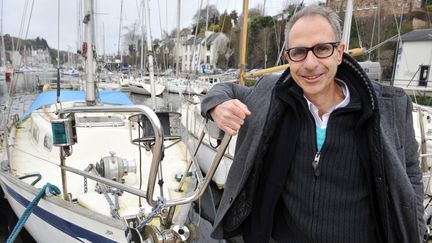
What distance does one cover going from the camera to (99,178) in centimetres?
246

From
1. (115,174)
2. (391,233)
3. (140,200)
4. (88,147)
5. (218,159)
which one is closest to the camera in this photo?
(391,233)

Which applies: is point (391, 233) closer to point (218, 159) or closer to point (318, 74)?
point (318, 74)

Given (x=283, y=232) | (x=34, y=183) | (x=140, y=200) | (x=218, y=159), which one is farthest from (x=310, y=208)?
(x=34, y=183)

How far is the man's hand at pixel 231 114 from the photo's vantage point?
1.43 metres

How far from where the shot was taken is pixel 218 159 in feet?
6.08

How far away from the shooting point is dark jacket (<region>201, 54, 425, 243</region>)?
1.39m

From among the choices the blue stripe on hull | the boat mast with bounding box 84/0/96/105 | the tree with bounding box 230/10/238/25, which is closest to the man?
the blue stripe on hull

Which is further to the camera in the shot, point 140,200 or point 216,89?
point 140,200

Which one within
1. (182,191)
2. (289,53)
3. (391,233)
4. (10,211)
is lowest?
(10,211)

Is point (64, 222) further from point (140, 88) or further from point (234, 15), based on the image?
point (234, 15)

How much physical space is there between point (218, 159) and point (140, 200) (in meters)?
1.91

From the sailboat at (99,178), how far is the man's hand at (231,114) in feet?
1.53

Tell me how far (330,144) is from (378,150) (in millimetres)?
197

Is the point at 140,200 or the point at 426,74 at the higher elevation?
the point at 426,74
